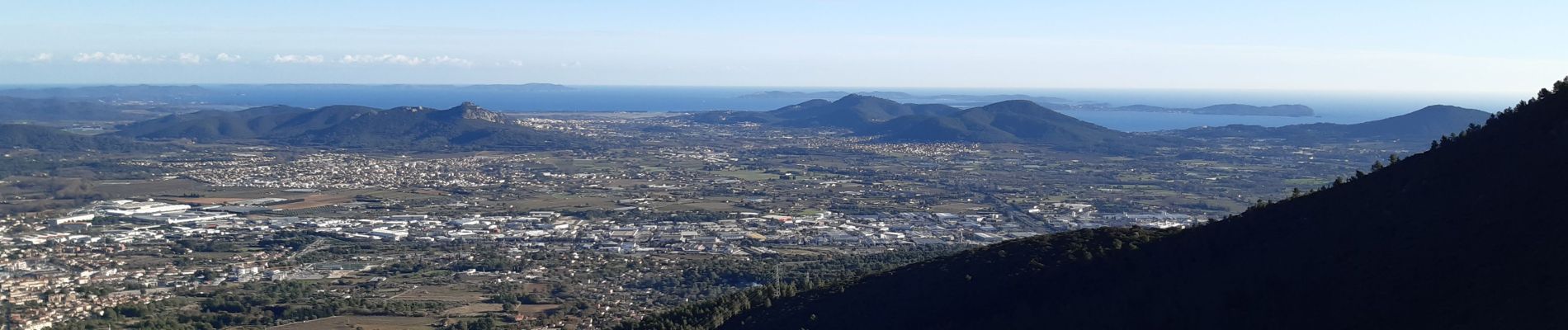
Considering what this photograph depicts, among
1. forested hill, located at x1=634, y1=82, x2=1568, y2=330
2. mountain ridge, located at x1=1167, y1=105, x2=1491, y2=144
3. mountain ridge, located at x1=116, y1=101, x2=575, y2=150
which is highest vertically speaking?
forested hill, located at x1=634, y1=82, x2=1568, y2=330

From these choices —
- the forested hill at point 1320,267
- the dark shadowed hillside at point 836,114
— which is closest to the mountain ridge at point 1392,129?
the dark shadowed hillside at point 836,114

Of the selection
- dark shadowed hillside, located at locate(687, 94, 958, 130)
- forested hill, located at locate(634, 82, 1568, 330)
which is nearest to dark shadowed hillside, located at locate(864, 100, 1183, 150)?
dark shadowed hillside, located at locate(687, 94, 958, 130)

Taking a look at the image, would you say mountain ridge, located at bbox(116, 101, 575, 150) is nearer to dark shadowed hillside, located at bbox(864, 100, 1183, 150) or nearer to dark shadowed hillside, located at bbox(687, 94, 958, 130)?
dark shadowed hillside, located at bbox(864, 100, 1183, 150)

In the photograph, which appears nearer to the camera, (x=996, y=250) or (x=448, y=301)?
(x=996, y=250)

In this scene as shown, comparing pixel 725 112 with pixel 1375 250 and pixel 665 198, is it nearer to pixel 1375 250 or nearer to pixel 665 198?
pixel 665 198

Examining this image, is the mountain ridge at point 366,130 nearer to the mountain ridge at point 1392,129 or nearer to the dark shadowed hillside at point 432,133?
the dark shadowed hillside at point 432,133

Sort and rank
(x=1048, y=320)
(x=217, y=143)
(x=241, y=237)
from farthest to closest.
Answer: (x=217, y=143) → (x=241, y=237) → (x=1048, y=320)

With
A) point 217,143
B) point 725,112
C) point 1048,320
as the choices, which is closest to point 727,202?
point 1048,320

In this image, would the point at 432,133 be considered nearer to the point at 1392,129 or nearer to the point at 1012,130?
the point at 1012,130

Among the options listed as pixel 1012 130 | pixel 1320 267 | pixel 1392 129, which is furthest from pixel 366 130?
pixel 1320 267
